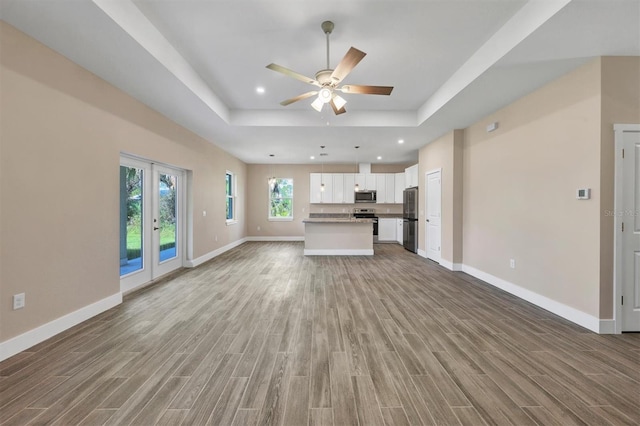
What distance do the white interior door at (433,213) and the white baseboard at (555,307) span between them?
1505 millimetres

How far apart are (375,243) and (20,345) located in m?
7.95

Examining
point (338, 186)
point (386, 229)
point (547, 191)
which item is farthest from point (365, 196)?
point (547, 191)

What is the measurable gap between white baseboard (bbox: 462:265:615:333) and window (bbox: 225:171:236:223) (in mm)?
6702

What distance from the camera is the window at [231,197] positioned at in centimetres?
784

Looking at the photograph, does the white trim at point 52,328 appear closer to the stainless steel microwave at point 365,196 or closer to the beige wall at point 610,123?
the beige wall at point 610,123

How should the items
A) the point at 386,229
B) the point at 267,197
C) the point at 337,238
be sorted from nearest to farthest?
the point at 337,238, the point at 386,229, the point at 267,197

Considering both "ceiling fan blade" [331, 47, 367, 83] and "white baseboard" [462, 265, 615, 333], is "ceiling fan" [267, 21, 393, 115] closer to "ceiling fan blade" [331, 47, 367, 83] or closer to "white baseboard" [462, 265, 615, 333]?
"ceiling fan blade" [331, 47, 367, 83]

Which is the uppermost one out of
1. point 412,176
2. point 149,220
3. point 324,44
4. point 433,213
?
point 324,44

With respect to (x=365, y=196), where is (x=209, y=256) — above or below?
below

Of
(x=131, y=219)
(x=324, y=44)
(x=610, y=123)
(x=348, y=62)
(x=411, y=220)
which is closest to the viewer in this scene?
(x=348, y=62)

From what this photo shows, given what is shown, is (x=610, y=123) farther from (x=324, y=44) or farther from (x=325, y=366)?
(x=325, y=366)

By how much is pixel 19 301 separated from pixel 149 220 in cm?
215

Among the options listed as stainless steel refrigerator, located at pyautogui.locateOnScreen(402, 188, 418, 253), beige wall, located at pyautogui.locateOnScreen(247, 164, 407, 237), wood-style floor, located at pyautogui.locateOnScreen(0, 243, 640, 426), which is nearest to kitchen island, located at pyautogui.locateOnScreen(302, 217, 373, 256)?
stainless steel refrigerator, located at pyautogui.locateOnScreen(402, 188, 418, 253)

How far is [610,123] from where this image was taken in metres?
2.59
